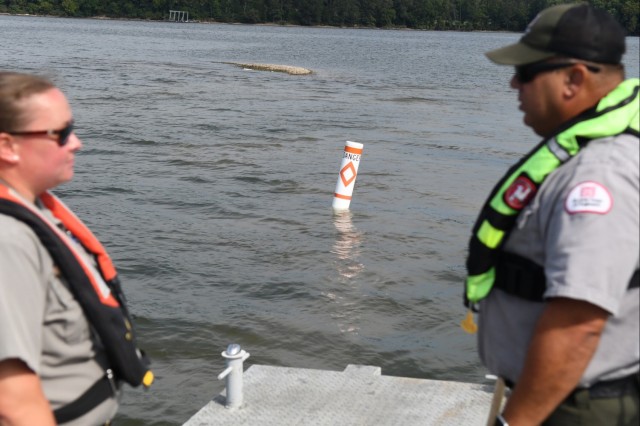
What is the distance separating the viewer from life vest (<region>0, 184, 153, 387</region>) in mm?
2477

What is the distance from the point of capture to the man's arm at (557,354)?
7.80 ft

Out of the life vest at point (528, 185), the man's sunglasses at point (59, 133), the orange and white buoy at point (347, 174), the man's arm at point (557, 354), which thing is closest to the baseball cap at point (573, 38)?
the life vest at point (528, 185)

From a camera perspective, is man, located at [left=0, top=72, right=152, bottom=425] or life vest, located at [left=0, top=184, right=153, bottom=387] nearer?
man, located at [left=0, top=72, right=152, bottom=425]

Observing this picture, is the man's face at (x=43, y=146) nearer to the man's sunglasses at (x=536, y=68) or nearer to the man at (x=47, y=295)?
the man at (x=47, y=295)

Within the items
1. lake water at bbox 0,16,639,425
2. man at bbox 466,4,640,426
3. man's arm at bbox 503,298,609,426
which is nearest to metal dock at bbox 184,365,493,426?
lake water at bbox 0,16,639,425

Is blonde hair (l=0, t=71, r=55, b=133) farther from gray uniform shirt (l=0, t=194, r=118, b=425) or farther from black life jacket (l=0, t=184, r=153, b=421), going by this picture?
gray uniform shirt (l=0, t=194, r=118, b=425)

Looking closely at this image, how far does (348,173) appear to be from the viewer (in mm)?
12594

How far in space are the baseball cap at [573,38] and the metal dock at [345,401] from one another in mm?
2892

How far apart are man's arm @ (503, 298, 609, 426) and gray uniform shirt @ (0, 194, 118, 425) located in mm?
1255

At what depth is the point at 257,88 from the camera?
33.4m

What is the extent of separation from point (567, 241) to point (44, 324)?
144 centimetres

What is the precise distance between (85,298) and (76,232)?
1.07 feet

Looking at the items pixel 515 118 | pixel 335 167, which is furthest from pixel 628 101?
pixel 515 118

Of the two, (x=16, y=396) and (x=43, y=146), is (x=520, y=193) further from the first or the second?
(x=16, y=396)
